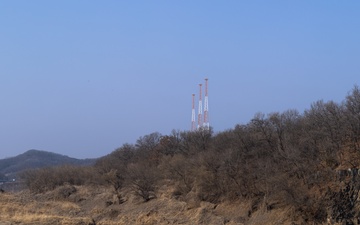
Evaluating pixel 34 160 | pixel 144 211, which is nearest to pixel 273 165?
pixel 144 211

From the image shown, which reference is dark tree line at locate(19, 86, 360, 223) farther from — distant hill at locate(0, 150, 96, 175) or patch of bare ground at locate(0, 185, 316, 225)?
distant hill at locate(0, 150, 96, 175)

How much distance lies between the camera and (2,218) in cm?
2548

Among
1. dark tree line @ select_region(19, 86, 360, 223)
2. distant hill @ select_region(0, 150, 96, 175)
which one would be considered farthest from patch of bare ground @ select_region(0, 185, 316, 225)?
distant hill @ select_region(0, 150, 96, 175)

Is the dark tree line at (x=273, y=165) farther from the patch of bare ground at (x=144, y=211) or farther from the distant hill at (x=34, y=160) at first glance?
the distant hill at (x=34, y=160)

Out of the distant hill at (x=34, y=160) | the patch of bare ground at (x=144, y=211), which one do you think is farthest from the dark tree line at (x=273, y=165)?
the distant hill at (x=34, y=160)

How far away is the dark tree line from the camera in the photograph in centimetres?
3981

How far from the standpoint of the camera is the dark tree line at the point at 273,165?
131ft

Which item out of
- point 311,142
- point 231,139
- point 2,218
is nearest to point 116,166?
point 231,139

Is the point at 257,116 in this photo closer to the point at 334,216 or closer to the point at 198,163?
the point at 198,163

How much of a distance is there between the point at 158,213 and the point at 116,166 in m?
24.2

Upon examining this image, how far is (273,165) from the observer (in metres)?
45.0

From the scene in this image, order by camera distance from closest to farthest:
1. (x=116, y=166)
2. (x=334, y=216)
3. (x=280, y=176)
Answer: (x=334, y=216) → (x=280, y=176) → (x=116, y=166)

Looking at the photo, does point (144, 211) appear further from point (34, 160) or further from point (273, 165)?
→ point (34, 160)

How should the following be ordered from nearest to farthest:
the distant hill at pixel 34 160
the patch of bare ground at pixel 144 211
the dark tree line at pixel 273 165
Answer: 1. the patch of bare ground at pixel 144 211
2. the dark tree line at pixel 273 165
3. the distant hill at pixel 34 160
